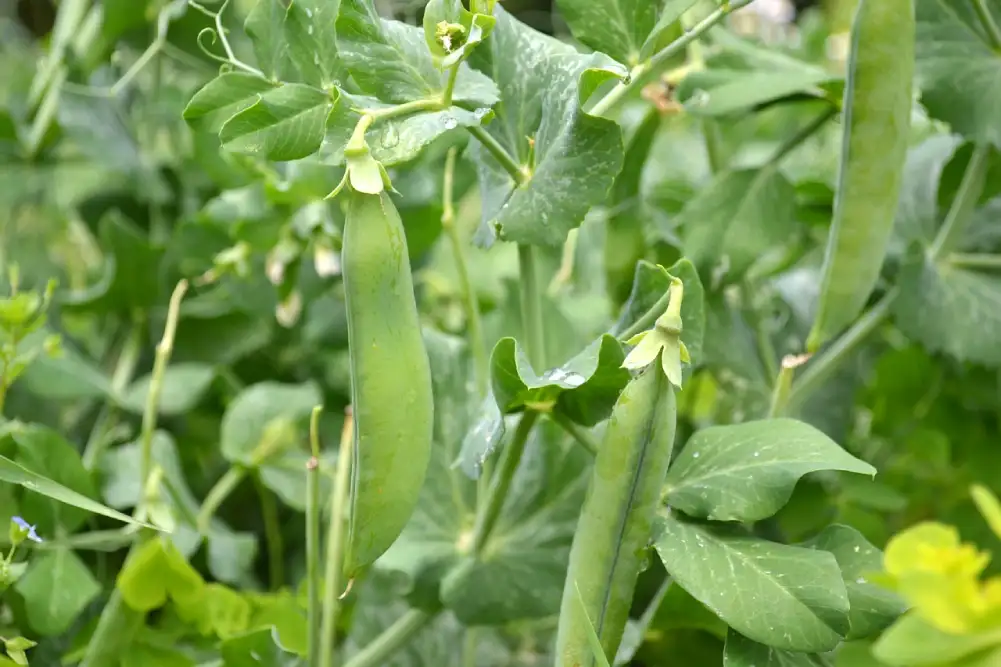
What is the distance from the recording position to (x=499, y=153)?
1.42ft

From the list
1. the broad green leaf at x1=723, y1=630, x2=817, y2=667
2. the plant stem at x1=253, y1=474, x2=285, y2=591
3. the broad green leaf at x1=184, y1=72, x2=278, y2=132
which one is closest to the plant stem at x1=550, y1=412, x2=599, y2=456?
the broad green leaf at x1=723, y1=630, x2=817, y2=667

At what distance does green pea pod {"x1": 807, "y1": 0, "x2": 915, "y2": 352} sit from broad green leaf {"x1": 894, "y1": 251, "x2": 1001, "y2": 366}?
0.30 ft

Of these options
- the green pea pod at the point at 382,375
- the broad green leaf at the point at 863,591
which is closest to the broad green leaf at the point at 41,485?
the green pea pod at the point at 382,375

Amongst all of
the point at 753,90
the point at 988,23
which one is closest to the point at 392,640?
the point at 753,90

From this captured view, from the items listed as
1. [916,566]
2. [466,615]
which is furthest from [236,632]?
[916,566]

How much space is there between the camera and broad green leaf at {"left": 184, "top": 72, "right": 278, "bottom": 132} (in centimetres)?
45

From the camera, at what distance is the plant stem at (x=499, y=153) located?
1.35ft

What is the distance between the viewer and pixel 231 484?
0.68 m

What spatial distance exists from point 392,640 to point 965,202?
44 cm

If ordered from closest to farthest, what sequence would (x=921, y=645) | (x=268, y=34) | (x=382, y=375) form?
(x=921, y=645) < (x=382, y=375) < (x=268, y=34)

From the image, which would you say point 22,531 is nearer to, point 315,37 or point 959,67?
point 315,37

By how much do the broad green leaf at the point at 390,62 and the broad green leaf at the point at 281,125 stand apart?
3 cm

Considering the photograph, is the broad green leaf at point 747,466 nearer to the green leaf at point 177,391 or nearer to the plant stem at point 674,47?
the plant stem at point 674,47

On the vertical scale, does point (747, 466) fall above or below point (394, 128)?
below
